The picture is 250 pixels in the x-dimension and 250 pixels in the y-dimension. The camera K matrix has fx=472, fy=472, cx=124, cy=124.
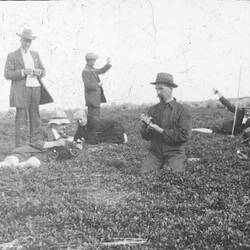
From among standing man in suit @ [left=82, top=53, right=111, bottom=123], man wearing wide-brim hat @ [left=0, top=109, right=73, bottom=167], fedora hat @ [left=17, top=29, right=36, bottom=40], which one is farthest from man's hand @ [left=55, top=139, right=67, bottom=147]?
standing man in suit @ [left=82, top=53, right=111, bottom=123]

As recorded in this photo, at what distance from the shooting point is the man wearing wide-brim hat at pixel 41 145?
8.44m

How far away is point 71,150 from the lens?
8922mm

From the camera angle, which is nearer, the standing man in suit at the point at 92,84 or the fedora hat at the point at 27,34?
the fedora hat at the point at 27,34

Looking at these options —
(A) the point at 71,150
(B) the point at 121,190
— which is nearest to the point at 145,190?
(B) the point at 121,190

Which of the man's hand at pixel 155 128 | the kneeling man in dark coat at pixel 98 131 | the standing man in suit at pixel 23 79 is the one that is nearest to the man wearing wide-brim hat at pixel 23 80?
the standing man in suit at pixel 23 79

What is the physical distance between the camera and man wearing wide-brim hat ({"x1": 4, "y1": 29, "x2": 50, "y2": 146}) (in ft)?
32.4

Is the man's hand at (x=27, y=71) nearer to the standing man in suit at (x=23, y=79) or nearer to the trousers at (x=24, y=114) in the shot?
the standing man in suit at (x=23, y=79)

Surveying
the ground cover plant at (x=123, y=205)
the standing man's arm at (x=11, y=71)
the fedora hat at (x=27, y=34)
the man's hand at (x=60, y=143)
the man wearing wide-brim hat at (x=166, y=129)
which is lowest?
the ground cover plant at (x=123, y=205)

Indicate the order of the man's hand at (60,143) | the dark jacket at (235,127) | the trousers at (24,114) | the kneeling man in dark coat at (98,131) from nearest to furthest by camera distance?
the man's hand at (60,143) → the trousers at (24,114) → the kneeling man in dark coat at (98,131) → the dark jacket at (235,127)

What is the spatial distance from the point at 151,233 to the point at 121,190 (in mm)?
1717

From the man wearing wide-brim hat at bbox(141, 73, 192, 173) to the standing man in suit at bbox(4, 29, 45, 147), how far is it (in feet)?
10.5

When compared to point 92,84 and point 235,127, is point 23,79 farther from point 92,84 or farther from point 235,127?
point 235,127

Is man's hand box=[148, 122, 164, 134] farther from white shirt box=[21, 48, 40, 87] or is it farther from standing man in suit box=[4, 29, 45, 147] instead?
white shirt box=[21, 48, 40, 87]

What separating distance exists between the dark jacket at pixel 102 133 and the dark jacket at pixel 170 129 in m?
2.70
